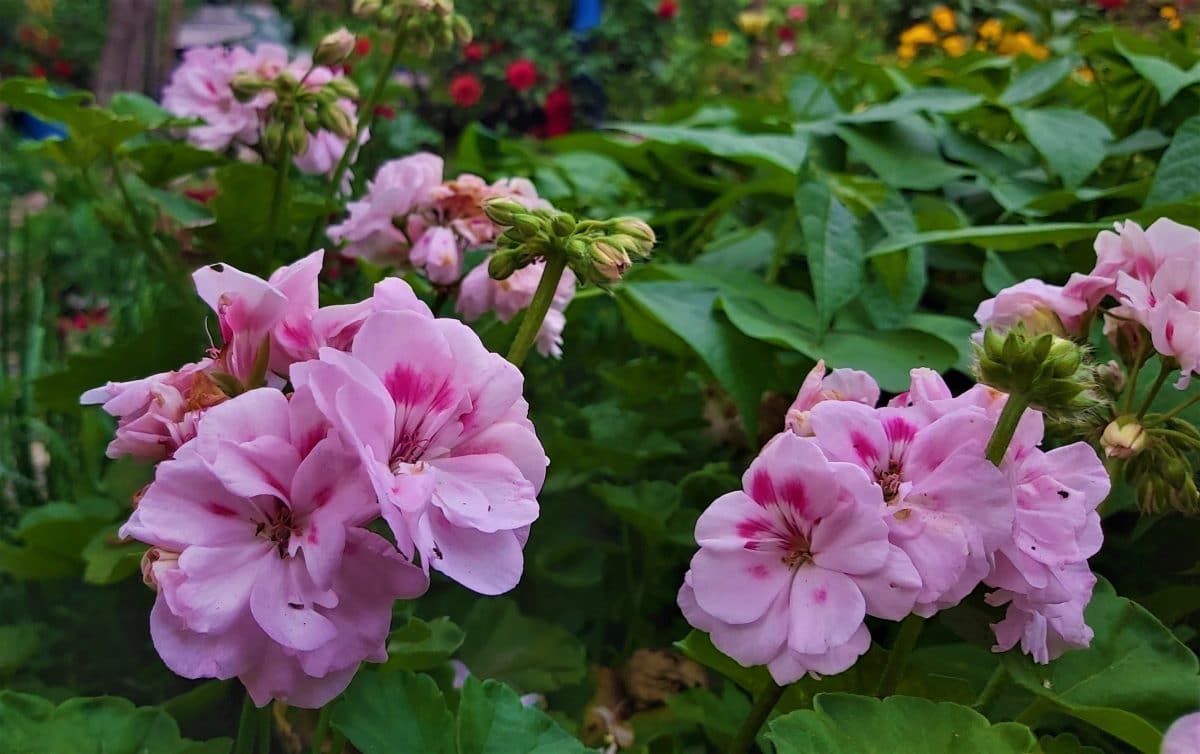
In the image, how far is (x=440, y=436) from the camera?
372mm

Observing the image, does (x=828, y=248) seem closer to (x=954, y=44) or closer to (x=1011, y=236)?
(x=1011, y=236)

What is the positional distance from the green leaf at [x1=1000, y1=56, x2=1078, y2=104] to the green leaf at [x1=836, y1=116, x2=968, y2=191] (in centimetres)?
8

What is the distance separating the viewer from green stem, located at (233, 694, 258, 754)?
45cm

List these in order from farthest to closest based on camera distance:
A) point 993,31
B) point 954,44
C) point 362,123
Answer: point 954,44
point 993,31
point 362,123

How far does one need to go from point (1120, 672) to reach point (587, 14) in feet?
10.7

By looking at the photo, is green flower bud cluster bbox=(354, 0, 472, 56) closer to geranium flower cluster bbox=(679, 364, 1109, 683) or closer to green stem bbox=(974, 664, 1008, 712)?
geranium flower cluster bbox=(679, 364, 1109, 683)

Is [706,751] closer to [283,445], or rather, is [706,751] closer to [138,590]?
[283,445]

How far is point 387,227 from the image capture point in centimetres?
68

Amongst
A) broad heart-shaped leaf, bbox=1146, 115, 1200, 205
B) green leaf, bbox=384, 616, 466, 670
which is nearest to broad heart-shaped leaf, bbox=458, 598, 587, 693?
green leaf, bbox=384, 616, 466, 670

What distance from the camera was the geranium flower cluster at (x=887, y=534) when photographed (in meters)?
0.36

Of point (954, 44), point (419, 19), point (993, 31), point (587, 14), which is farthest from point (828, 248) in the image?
point (587, 14)

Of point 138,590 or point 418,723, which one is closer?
point 418,723

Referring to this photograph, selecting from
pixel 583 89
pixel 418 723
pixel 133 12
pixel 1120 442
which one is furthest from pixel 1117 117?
pixel 133 12

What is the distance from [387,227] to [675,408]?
34 centimetres
